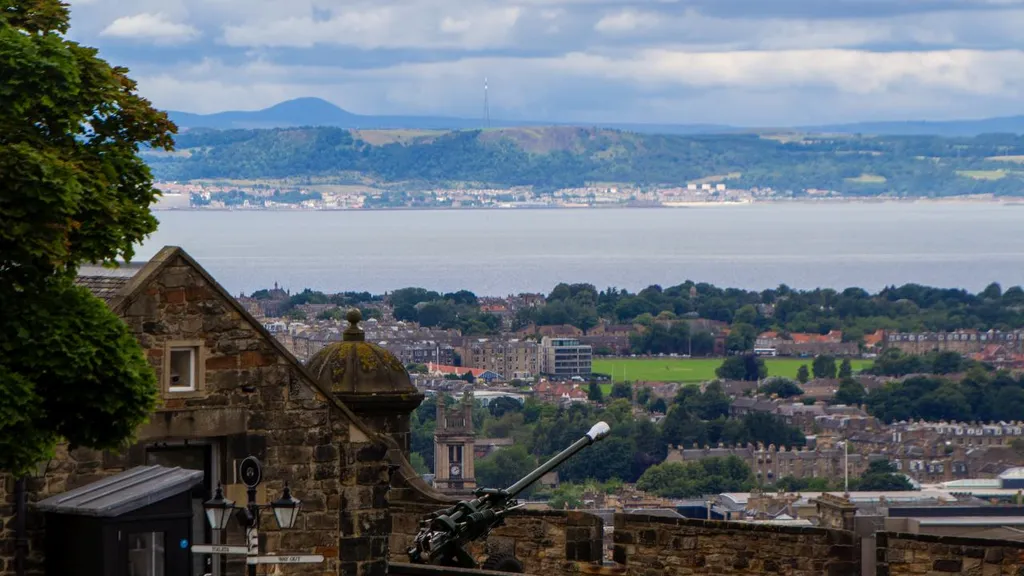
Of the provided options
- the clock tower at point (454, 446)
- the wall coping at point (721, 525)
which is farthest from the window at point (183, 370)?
the clock tower at point (454, 446)

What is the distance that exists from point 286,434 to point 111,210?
2.91m

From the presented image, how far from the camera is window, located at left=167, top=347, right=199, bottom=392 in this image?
14336mm

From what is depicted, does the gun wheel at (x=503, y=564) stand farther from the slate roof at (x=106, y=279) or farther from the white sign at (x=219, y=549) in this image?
the slate roof at (x=106, y=279)

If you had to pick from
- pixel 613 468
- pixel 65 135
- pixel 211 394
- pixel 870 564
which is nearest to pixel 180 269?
pixel 211 394

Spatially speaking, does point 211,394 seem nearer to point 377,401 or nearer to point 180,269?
point 180,269

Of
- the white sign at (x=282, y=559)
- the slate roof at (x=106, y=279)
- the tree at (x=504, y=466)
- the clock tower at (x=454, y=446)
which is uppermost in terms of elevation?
the slate roof at (x=106, y=279)

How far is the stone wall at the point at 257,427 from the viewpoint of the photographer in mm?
14051

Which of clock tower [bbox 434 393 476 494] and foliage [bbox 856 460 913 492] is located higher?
clock tower [bbox 434 393 476 494]

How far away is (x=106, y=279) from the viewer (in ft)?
47.8

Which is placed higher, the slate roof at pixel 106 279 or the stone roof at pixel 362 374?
→ the slate roof at pixel 106 279

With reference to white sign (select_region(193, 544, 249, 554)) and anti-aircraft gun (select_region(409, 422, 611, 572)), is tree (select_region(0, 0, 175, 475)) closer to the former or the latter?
white sign (select_region(193, 544, 249, 554))

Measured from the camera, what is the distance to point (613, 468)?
620ft

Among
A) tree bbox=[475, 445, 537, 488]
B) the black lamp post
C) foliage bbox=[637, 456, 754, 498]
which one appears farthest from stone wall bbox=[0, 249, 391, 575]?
foliage bbox=[637, 456, 754, 498]

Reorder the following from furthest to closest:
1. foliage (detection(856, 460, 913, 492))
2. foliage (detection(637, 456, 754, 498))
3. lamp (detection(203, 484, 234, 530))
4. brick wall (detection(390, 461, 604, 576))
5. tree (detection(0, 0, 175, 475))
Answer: foliage (detection(856, 460, 913, 492)) → foliage (detection(637, 456, 754, 498)) → brick wall (detection(390, 461, 604, 576)) → lamp (detection(203, 484, 234, 530)) → tree (detection(0, 0, 175, 475))
